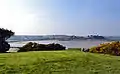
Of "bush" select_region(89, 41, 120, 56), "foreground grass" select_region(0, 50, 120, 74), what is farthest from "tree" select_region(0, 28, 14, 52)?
"foreground grass" select_region(0, 50, 120, 74)

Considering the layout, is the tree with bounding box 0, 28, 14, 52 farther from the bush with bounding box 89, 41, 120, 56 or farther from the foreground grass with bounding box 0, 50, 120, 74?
the foreground grass with bounding box 0, 50, 120, 74

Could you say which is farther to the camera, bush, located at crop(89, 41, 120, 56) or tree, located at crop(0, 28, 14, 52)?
tree, located at crop(0, 28, 14, 52)

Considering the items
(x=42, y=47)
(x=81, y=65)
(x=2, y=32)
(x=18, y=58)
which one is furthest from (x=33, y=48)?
(x=81, y=65)

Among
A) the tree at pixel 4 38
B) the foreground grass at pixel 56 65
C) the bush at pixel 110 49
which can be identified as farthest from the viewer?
the tree at pixel 4 38

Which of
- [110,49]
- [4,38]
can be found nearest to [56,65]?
[110,49]

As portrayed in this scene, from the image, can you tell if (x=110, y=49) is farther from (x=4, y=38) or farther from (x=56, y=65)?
(x=4, y=38)

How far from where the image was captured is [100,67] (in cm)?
1652

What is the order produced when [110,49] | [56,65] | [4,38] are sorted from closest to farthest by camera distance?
[56,65] → [110,49] → [4,38]

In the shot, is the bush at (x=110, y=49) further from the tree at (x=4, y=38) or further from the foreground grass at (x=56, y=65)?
the tree at (x=4, y=38)

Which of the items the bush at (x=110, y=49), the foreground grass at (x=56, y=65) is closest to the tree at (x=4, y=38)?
the bush at (x=110, y=49)

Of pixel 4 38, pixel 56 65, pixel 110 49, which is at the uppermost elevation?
pixel 4 38

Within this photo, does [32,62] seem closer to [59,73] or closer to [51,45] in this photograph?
[59,73]

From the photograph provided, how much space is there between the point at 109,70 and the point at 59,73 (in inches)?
123

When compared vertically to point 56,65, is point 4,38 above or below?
above
